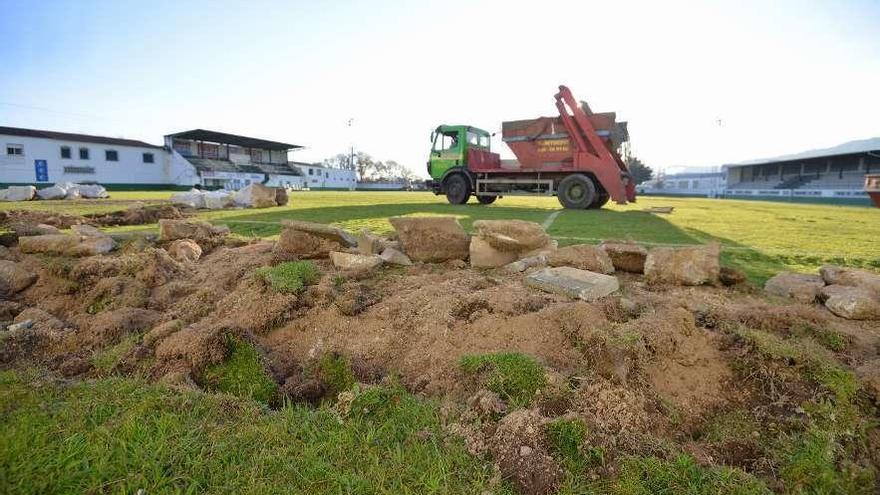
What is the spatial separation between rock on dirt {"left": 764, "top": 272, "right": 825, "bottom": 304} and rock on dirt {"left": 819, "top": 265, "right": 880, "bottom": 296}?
0.21ft

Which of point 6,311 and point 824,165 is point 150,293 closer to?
point 6,311

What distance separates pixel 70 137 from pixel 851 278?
176ft

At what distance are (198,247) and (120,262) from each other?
1.15 metres

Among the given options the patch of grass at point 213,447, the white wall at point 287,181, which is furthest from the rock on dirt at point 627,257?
the white wall at point 287,181

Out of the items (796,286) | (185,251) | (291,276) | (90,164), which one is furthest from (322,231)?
(90,164)

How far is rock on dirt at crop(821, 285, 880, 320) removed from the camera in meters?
3.10

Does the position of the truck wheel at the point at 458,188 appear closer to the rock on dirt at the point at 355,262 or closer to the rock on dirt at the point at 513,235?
the rock on dirt at the point at 513,235

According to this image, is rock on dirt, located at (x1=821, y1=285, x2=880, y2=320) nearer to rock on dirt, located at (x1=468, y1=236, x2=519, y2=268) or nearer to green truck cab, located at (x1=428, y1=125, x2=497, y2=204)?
rock on dirt, located at (x1=468, y1=236, x2=519, y2=268)

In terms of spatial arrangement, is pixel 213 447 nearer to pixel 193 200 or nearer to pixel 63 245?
pixel 63 245

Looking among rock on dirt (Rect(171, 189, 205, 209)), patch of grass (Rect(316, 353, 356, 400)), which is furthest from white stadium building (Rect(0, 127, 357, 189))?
patch of grass (Rect(316, 353, 356, 400))

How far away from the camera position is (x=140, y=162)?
44656 mm

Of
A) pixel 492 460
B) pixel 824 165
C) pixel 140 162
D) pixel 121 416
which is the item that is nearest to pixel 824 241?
pixel 492 460

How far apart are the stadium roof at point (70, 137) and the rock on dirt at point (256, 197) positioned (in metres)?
36.7

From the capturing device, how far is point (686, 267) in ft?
12.6
